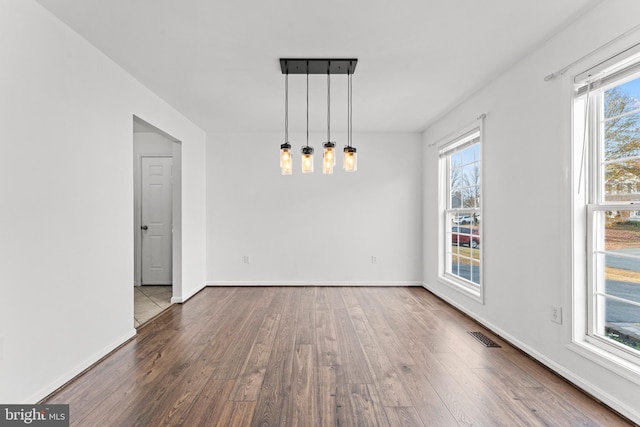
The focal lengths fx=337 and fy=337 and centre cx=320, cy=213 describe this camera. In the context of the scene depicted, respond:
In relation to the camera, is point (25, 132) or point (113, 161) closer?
point (25, 132)

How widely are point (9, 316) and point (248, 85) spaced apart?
8.88 feet

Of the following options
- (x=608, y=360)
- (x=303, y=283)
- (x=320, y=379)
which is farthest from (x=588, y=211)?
(x=303, y=283)

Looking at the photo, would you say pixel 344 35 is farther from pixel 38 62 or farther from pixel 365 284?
pixel 365 284

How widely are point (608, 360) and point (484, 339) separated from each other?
118 centimetres

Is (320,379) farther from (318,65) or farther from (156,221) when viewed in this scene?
(156,221)

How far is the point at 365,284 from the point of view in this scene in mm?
5605

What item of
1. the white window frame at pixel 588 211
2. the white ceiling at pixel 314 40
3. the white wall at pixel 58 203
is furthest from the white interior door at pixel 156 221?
the white window frame at pixel 588 211

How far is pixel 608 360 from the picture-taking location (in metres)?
2.06

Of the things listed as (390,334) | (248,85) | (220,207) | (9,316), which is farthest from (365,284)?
(9,316)

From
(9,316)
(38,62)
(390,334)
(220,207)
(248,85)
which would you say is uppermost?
(248,85)

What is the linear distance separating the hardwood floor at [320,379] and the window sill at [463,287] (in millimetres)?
292

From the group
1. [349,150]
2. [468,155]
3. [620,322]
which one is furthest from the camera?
[468,155]

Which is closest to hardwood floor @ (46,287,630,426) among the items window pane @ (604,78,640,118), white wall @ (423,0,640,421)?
white wall @ (423,0,640,421)

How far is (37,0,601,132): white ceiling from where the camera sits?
87.4 inches
